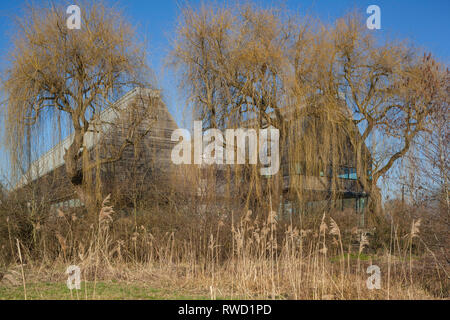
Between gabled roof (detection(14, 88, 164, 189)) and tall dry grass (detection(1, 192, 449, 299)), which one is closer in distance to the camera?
tall dry grass (detection(1, 192, 449, 299))

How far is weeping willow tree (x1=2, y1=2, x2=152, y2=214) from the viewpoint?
9.97m

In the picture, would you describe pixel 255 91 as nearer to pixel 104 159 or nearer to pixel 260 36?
pixel 260 36

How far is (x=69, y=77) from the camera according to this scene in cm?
1048

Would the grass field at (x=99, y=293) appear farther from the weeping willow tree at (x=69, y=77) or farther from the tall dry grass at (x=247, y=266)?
the weeping willow tree at (x=69, y=77)

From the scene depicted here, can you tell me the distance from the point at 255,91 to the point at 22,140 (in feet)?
18.3

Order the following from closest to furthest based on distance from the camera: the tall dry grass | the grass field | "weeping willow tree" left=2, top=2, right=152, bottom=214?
the grass field
the tall dry grass
"weeping willow tree" left=2, top=2, right=152, bottom=214

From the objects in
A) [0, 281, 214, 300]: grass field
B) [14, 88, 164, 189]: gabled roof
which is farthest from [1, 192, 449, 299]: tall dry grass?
[14, 88, 164, 189]: gabled roof

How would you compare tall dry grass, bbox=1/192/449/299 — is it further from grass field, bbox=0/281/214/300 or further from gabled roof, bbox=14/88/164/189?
gabled roof, bbox=14/88/164/189

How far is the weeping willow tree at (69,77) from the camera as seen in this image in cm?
997

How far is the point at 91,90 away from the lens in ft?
34.9

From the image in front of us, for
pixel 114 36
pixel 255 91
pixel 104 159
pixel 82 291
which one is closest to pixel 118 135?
pixel 104 159

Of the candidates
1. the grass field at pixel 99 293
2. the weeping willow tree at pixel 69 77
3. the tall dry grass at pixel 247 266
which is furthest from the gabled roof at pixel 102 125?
the grass field at pixel 99 293
